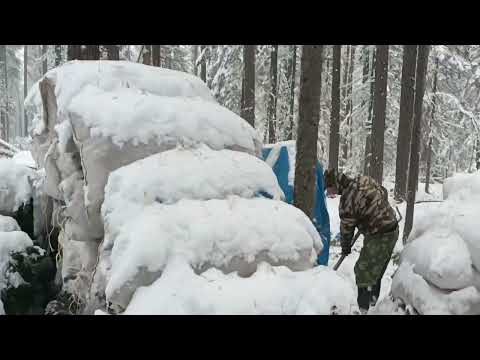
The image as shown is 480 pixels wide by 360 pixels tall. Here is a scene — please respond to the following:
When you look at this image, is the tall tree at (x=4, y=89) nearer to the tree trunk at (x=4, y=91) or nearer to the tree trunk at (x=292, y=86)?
the tree trunk at (x=4, y=91)

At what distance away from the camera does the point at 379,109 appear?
12.3 metres

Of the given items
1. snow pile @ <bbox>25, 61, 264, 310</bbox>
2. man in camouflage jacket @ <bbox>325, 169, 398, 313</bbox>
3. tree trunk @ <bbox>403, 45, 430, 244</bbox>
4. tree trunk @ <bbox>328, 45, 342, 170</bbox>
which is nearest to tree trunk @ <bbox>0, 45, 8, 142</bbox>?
tree trunk @ <bbox>328, 45, 342, 170</bbox>

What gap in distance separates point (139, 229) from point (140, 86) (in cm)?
230

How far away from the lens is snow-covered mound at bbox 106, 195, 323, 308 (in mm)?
2967

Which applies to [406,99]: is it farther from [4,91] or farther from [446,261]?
[4,91]

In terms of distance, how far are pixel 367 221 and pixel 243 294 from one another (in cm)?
252

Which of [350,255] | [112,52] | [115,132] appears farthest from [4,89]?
[115,132]

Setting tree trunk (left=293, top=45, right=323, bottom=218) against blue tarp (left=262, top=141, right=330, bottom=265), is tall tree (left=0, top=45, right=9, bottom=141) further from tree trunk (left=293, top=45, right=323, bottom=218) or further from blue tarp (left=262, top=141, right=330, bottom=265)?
tree trunk (left=293, top=45, right=323, bottom=218)

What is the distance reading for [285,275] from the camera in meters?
3.27

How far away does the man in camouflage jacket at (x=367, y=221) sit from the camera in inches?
190
